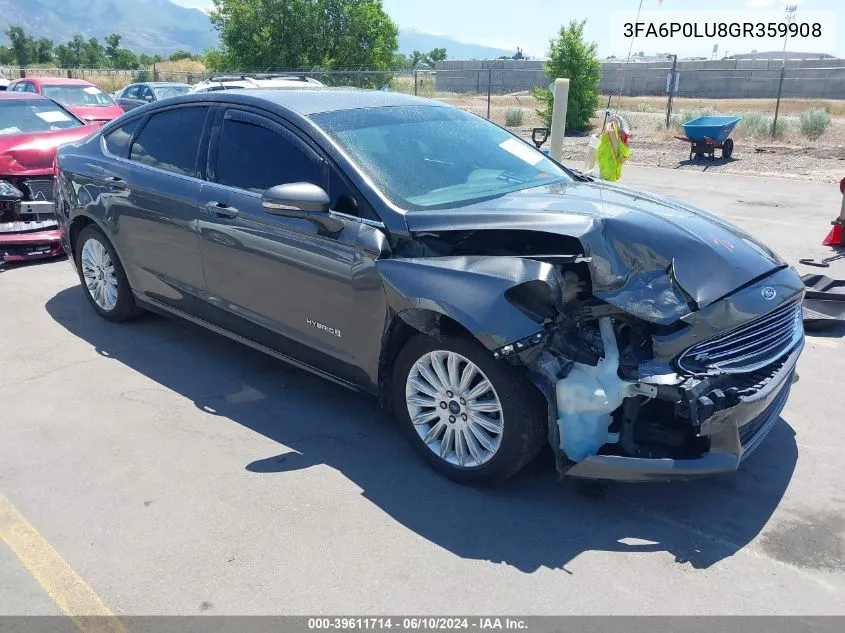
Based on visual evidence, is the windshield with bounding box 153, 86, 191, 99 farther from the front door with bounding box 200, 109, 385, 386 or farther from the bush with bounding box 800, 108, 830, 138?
the bush with bounding box 800, 108, 830, 138

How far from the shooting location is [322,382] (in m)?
4.95

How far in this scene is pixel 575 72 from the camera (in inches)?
932

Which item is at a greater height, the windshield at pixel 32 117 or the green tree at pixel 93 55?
the green tree at pixel 93 55

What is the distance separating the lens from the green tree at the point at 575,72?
23.5 m

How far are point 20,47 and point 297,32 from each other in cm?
5325

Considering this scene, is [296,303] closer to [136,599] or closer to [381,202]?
[381,202]

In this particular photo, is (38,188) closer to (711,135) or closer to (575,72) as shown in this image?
(711,135)

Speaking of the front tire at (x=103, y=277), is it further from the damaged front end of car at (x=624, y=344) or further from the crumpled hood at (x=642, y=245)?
the damaged front end of car at (x=624, y=344)

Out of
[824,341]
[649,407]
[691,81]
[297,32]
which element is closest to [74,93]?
[824,341]

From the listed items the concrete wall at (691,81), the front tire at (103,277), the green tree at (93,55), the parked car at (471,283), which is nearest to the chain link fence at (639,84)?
the concrete wall at (691,81)

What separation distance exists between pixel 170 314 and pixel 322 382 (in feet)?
4.24

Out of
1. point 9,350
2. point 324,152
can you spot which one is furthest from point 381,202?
point 9,350

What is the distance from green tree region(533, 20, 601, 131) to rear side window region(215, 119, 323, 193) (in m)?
19.9

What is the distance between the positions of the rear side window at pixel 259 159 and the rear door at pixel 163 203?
0.79 ft
